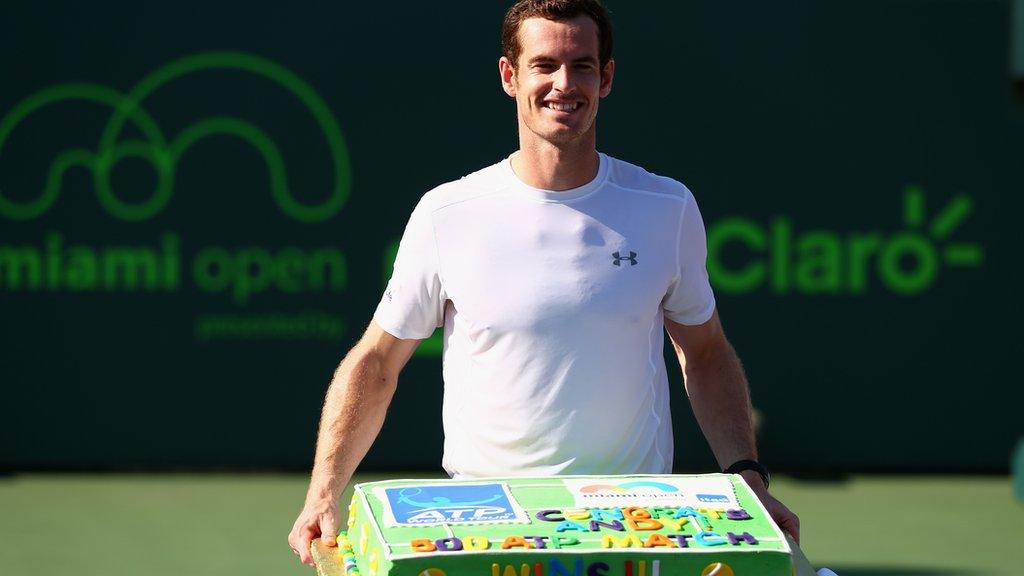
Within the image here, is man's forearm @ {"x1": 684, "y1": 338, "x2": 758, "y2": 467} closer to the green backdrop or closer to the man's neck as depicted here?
the man's neck

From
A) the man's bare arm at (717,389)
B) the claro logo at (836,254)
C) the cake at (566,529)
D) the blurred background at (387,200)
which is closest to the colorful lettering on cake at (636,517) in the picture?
the cake at (566,529)

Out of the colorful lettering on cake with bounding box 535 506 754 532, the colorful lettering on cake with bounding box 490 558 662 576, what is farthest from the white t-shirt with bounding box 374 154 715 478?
the colorful lettering on cake with bounding box 490 558 662 576

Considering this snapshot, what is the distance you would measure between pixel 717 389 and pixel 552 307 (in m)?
0.37

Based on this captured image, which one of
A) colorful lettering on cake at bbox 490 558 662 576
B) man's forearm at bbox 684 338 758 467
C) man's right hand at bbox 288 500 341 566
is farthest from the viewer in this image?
man's forearm at bbox 684 338 758 467

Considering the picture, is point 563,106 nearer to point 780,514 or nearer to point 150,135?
point 780,514

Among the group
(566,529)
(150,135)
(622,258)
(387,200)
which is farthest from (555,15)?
(150,135)

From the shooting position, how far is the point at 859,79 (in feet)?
24.3

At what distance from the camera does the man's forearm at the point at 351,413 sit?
262 centimetres

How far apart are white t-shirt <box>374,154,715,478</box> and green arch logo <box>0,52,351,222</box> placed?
4.78 metres

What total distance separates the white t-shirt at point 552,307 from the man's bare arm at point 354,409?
1.9 inches

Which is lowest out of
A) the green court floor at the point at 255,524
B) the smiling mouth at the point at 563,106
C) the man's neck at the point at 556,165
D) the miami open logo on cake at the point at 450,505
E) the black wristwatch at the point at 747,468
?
the green court floor at the point at 255,524

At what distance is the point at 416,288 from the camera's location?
2.66m

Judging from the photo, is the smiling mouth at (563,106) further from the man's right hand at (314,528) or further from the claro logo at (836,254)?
the claro logo at (836,254)

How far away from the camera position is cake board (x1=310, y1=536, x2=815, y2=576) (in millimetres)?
2248
